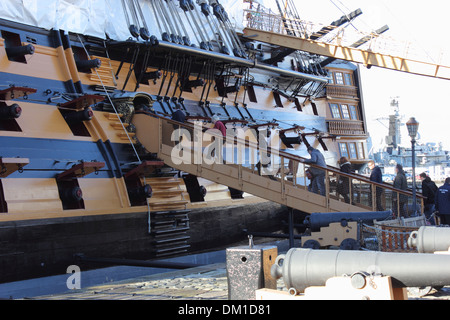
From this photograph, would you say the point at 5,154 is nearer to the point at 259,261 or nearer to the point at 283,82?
the point at 259,261

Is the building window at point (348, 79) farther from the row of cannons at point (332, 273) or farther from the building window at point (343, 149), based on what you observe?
the row of cannons at point (332, 273)

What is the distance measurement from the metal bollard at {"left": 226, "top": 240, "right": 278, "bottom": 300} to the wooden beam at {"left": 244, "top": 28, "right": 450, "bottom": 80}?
54.5 feet

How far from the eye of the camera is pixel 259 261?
17.9 feet

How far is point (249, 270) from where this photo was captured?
5.52m

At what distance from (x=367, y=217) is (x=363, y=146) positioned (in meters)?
16.4

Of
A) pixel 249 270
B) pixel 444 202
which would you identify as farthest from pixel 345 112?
pixel 249 270

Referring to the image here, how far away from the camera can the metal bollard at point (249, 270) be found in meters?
5.45

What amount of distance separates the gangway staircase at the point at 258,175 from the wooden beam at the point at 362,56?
27.0 feet

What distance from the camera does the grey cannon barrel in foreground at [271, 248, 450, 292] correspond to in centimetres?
452

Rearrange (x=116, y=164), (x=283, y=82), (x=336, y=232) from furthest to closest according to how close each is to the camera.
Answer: (x=283, y=82), (x=116, y=164), (x=336, y=232)

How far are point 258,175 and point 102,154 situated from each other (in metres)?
3.89

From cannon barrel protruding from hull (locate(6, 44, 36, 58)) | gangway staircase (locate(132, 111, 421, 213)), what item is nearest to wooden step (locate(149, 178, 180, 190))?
gangway staircase (locate(132, 111, 421, 213))

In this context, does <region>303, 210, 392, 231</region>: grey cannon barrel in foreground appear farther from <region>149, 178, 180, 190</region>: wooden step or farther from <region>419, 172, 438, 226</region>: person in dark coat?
<region>419, 172, 438, 226</region>: person in dark coat

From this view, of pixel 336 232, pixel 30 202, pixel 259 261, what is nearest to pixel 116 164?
pixel 30 202
